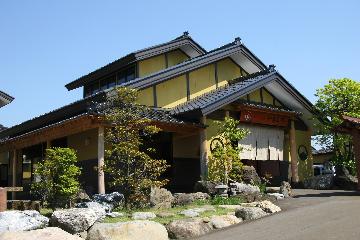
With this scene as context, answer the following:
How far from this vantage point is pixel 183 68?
19.9 m

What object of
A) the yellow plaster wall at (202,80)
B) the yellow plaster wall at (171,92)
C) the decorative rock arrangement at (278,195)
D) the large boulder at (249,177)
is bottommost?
the decorative rock arrangement at (278,195)

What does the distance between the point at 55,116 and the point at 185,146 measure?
20.6ft

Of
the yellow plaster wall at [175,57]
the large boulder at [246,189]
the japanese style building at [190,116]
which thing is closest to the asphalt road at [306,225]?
the large boulder at [246,189]

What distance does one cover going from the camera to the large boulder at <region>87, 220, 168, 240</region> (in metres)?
9.66

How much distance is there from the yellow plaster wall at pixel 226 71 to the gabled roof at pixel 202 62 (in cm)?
47

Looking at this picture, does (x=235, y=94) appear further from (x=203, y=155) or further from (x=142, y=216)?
(x=142, y=216)

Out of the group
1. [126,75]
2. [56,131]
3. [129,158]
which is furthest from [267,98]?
[129,158]

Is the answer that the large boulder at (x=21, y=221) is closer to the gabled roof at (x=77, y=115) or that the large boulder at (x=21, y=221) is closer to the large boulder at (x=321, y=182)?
the gabled roof at (x=77, y=115)

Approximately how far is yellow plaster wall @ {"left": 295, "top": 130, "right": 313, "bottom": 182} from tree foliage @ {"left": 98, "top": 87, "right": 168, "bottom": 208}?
11.3 m

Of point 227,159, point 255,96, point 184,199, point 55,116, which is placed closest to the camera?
point 184,199

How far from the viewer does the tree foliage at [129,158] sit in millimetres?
13320

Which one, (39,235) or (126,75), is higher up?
(126,75)

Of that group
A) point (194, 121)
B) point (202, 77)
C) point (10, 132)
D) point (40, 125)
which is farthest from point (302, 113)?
point (10, 132)

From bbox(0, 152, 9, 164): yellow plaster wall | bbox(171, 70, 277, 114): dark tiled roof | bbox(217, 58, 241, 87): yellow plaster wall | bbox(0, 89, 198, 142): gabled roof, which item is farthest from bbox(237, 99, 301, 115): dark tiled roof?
bbox(0, 152, 9, 164): yellow plaster wall
